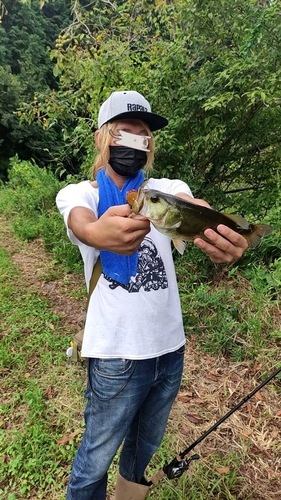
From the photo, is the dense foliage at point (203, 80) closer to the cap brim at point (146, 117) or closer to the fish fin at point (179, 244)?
the cap brim at point (146, 117)

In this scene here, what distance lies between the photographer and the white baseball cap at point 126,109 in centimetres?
141

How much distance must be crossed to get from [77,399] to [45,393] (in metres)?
0.30

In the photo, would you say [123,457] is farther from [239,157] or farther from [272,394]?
[239,157]

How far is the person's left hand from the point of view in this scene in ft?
3.74

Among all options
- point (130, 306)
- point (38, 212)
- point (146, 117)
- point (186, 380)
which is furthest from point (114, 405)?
point (38, 212)

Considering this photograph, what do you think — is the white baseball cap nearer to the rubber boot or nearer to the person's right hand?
the person's right hand

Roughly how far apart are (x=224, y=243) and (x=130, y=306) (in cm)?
44

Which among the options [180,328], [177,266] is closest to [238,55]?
[177,266]

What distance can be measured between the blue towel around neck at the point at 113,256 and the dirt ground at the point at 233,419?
1.61 metres

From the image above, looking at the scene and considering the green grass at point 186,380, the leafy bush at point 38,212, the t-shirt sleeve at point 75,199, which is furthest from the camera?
the leafy bush at point 38,212

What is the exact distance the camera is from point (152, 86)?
12.9 feet

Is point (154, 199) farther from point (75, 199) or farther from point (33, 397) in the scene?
point (33, 397)

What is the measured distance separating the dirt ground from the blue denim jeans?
3.10 ft

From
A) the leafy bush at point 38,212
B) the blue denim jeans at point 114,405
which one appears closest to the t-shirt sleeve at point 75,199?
the blue denim jeans at point 114,405
